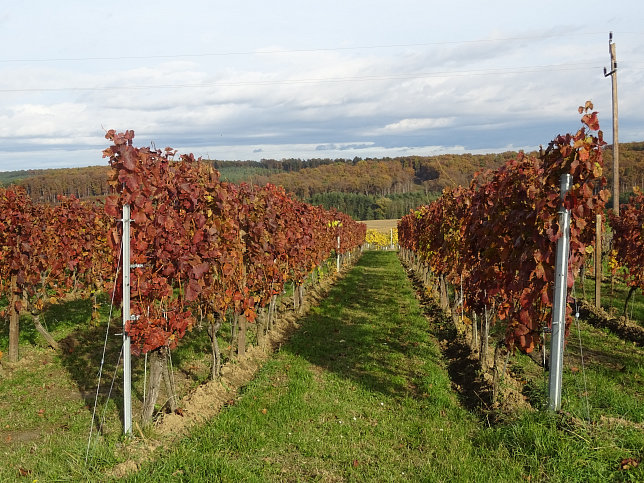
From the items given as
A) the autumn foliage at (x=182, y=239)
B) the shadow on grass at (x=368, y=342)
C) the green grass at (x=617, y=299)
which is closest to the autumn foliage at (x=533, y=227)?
the shadow on grass at (x=368, y=342)

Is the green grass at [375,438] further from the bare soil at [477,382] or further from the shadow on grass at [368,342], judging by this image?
the bare soil at [477,382]

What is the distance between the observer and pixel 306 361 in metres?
7.96

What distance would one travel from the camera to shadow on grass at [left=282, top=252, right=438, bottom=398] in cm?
709

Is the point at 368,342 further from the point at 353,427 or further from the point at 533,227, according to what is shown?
the point at 533,227

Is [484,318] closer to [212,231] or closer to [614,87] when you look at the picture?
[212,231]

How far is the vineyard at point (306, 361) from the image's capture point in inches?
172

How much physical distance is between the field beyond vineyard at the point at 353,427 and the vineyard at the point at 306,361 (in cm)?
2

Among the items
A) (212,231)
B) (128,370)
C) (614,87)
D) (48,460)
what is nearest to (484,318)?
(212,231)

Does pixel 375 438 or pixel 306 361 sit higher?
pixel 375 438

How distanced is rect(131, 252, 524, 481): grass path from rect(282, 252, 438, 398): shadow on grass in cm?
3

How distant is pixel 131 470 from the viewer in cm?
421

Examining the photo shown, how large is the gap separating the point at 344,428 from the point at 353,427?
0.39 ft

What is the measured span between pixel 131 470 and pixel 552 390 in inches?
151

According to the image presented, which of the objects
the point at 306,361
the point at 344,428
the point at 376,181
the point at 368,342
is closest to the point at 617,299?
the point at 368,342
